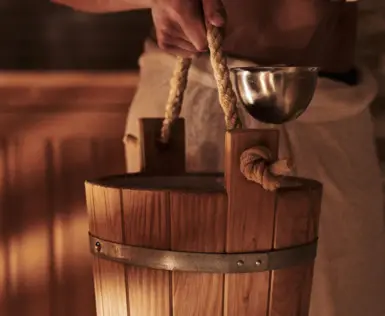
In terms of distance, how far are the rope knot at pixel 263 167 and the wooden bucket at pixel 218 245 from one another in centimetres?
1

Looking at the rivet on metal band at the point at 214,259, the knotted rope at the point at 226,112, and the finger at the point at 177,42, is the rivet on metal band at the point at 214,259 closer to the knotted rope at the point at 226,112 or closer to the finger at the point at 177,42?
the knotted rope at the point at 226,112

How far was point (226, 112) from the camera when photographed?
2.80ft

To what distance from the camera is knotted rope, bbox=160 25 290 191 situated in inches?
29.9

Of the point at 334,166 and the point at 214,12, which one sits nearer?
the point at 214,12

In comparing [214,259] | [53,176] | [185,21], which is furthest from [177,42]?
[53,176]

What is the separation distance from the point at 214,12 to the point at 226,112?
0.12m

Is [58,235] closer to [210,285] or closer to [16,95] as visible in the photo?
[16,95]

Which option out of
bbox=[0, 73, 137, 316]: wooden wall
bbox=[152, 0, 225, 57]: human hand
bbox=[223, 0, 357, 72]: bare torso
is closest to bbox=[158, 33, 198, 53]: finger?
bbox=[152, 0, 225, 57]: human hand

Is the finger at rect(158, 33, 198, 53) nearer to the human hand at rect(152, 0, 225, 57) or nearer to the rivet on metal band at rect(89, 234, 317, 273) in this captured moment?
the human hand at rect(152, 0, 225, 57)

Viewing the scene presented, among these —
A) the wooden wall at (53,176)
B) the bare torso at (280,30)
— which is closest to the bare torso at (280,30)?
the bare torso at (280,30)

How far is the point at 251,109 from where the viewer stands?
882 millimetres

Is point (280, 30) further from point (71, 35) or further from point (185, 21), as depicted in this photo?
point (71, 35)

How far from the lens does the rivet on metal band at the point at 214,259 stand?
0.80m

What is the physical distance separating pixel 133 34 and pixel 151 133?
0.80m
